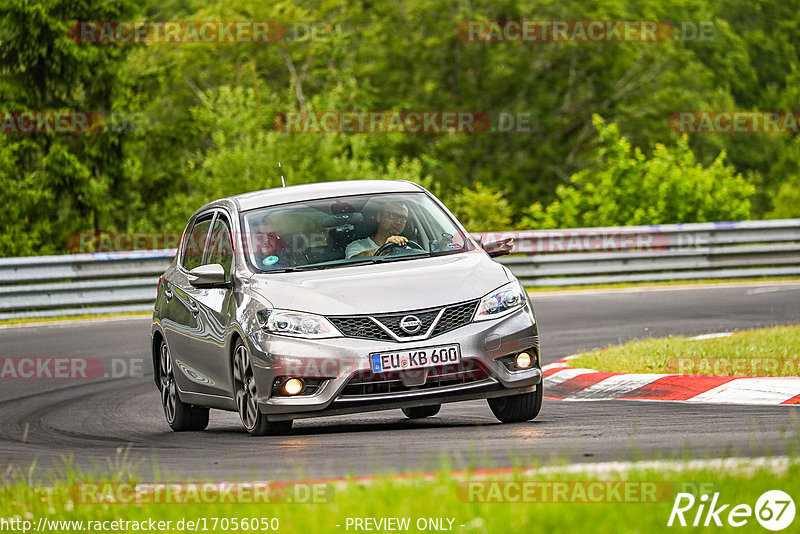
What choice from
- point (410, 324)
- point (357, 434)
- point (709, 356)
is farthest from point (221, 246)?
point (709, 356)

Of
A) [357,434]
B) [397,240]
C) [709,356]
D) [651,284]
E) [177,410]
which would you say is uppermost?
[397,240]

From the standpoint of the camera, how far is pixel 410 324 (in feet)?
27.1

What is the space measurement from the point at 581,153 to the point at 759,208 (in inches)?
642

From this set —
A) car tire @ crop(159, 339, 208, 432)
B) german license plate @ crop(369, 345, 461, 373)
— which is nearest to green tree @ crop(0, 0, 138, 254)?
car tire @ crop(159, 339, 208, 432)

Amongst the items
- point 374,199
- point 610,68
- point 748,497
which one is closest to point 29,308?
point 374,199

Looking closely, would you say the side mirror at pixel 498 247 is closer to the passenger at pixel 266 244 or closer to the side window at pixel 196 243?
the passenger at pixel 266 244

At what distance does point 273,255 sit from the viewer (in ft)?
30.6

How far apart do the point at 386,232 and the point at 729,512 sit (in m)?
4.96

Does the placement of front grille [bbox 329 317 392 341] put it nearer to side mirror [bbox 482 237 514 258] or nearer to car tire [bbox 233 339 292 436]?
car tire [bbox 233 339 292 436]

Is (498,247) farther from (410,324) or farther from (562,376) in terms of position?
(562,376)

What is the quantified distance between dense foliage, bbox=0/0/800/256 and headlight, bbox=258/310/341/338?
20668 millimetres

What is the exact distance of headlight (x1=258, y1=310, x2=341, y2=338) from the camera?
27.3ft

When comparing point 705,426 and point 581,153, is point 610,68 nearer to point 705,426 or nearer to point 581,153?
point 581,153

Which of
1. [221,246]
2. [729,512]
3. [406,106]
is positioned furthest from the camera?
A: [406,106]
